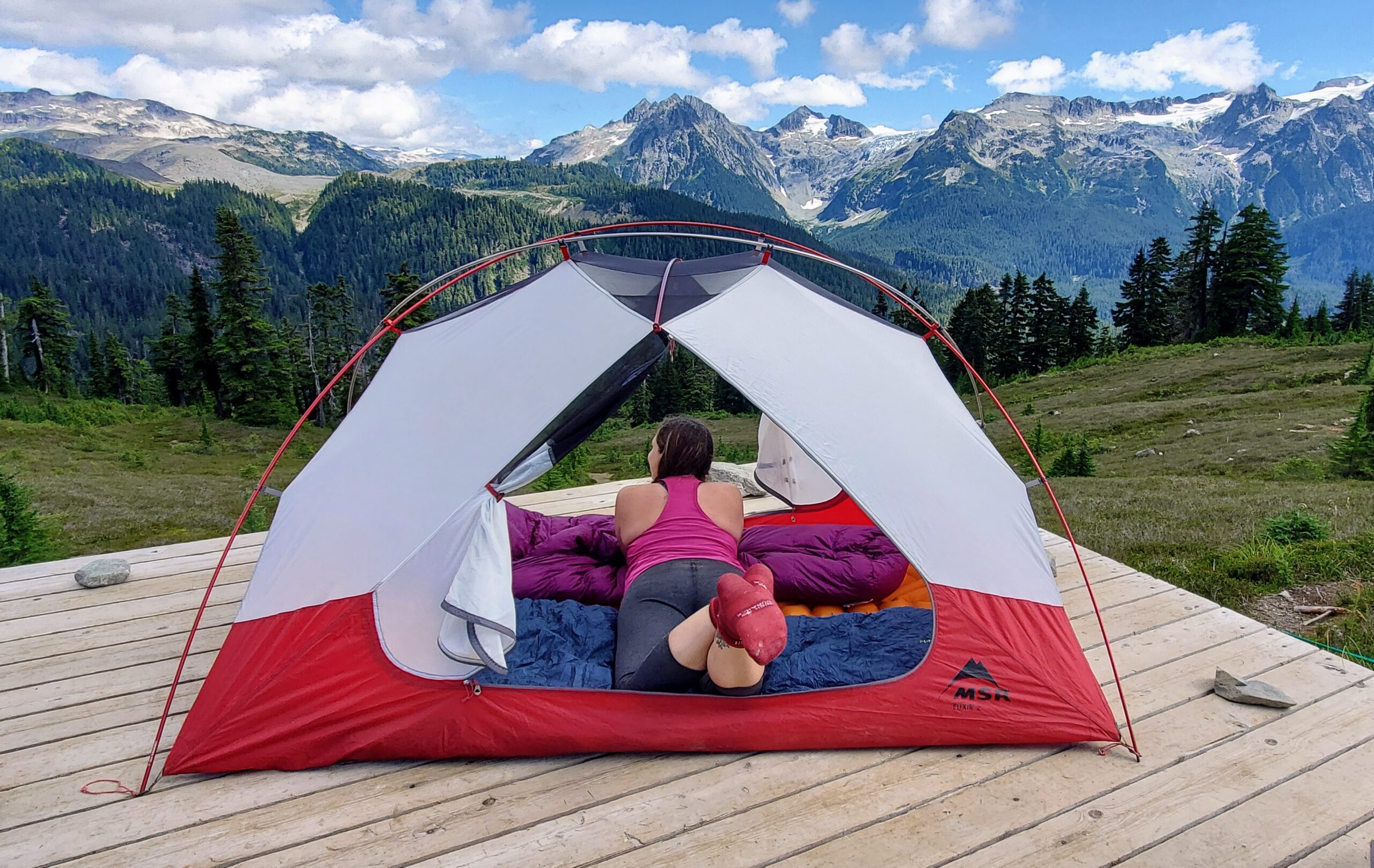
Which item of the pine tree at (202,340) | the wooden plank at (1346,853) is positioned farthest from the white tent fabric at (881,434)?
the pine tree at (202,340)

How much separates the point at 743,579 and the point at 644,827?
1.05m

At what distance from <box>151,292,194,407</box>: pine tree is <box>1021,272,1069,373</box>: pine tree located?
52.2 metres

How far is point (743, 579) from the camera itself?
3049 millimetres

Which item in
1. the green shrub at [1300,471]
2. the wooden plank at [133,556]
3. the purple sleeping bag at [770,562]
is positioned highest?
the purple sleeping bag at [770,562]

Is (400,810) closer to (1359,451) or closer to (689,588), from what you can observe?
(689,588)

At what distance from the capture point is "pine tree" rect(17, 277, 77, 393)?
43.9 metres

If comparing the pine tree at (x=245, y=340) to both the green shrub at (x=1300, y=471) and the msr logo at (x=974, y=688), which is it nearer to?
the green shrub at (x=1300, y=471)

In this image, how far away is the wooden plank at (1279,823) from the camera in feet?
9.18

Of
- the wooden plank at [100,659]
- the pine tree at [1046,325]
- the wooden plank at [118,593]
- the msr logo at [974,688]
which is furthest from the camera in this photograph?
the pine tree at [1046,325]

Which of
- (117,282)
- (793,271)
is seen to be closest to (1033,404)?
(793,271)

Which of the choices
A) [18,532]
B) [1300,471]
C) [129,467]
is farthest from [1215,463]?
[129,467]

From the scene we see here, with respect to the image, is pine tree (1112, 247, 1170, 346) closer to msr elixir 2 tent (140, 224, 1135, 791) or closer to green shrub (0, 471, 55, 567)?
msr elixir 2 tent (140, 224, 1135, 791)

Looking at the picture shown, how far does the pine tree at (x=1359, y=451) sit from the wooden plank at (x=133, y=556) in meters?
14.6

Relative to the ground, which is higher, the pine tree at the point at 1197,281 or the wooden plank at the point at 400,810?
the pine tree at the point at 1197,281
